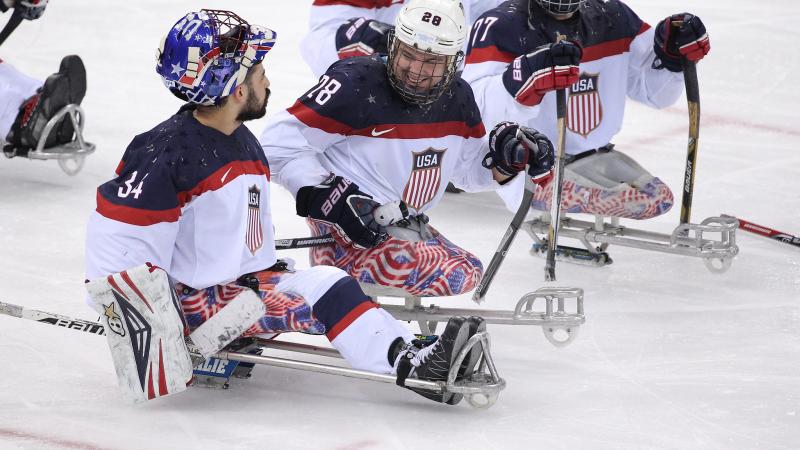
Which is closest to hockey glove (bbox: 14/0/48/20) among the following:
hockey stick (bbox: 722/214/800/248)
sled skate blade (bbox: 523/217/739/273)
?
sled skate blade (bbox: 523/217/739/273)

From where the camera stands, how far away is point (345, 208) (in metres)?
3.64

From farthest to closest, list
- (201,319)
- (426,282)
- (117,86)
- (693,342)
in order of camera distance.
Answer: (117,86) → (693,342) → (426,282) → (201,319)

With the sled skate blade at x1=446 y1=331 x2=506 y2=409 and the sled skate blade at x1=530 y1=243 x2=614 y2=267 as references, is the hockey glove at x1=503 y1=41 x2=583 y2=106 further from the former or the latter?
the sled skate blade at x1=446 y1=331 x2=506 y2=409

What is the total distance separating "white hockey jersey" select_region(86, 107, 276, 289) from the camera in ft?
10.2

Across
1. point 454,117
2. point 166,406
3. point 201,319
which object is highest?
point 454,117

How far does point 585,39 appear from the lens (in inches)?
184

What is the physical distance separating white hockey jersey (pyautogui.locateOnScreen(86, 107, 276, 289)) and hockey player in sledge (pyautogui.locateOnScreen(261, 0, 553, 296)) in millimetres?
353

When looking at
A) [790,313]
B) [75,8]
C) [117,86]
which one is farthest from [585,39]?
[75,8]

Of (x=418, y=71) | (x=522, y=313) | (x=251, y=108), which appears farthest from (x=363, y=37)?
(x=251, y=108)

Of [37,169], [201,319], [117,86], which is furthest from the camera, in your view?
[117,86]

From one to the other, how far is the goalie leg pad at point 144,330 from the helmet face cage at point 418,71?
36.6 inches

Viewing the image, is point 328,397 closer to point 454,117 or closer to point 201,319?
point 201,319

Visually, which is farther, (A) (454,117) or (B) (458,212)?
(B) (458,212)

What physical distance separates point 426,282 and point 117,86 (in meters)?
3.82
